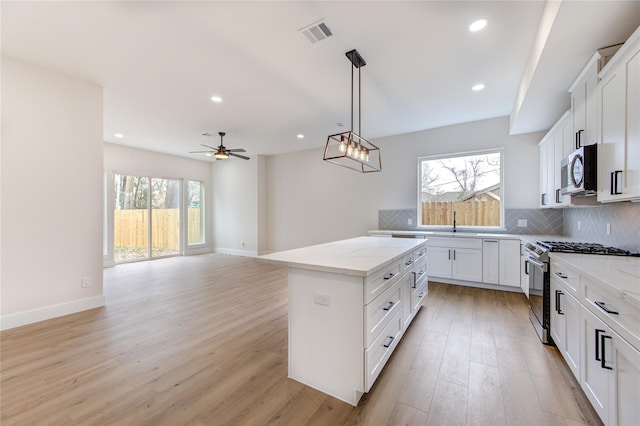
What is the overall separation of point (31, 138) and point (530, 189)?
7.06m

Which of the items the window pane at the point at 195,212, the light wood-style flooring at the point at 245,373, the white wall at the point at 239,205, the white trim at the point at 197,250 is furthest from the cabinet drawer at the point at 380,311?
the window pane at the point at 195,212

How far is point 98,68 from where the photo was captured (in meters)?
3.02

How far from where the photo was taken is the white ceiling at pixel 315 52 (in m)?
2.12

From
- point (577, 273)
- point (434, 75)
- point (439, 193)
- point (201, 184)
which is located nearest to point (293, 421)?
point (577, 273)

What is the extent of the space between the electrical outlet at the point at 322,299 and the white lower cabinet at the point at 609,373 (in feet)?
4.87

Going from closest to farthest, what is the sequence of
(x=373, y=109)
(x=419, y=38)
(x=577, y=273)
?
(x=577, y=273) < (x=419, y=38) < (x=373, y=109)

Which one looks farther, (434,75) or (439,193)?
(439,193)

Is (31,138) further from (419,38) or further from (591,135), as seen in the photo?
(591,135)

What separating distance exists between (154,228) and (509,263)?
26.5 ft

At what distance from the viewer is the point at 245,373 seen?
2039 millimetres

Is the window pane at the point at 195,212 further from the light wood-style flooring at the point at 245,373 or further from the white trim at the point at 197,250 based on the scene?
the light wood-style flooring at the point at 245,373

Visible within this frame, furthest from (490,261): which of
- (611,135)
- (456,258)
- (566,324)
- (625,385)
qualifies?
(625,385)

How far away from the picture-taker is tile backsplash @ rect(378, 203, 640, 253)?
2316mm

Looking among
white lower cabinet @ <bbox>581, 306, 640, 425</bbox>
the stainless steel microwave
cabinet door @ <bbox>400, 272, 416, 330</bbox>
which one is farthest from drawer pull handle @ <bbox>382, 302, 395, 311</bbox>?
the stainless steel microwave
